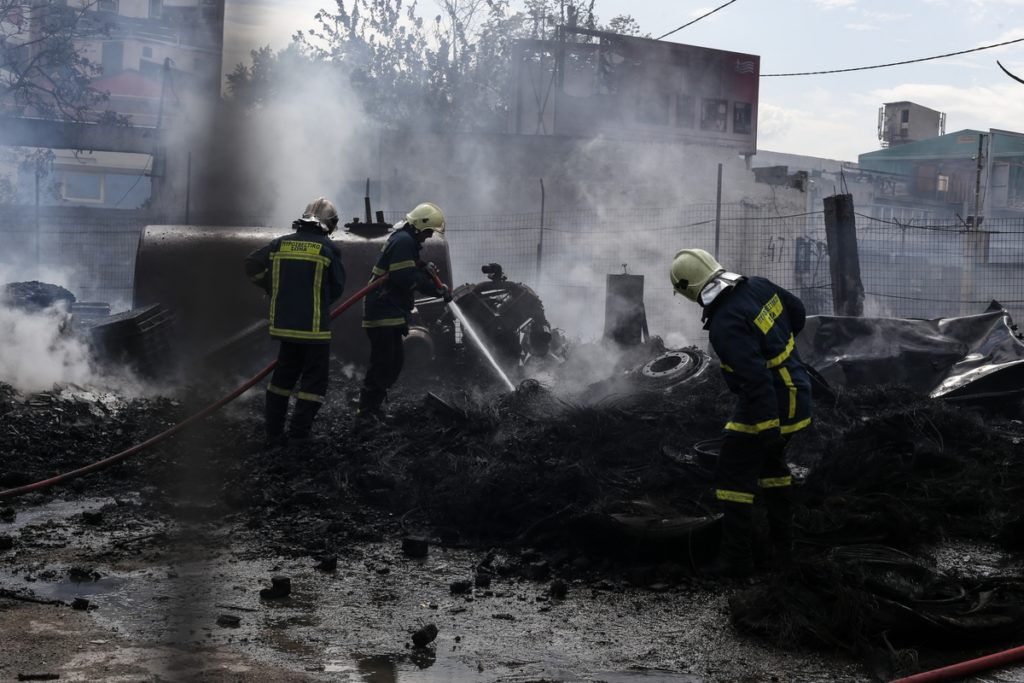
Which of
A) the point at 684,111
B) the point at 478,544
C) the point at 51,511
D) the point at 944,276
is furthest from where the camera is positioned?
the point at 684,111

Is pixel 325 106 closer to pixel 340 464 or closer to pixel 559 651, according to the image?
pixel 340 464

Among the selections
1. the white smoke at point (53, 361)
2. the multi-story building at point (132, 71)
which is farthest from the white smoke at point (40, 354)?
the multi-story building at point (132, 71)

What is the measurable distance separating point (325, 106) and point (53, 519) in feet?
70.3

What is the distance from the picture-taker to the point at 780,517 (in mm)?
5047

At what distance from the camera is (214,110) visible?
3.14 metres

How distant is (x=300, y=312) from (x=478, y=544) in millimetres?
2727

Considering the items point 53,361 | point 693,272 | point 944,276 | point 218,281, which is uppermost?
point 944,276

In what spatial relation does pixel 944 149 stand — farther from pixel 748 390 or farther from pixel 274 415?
pixel 748 390

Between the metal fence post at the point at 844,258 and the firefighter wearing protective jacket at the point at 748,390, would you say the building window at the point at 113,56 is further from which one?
the firefighter wearing protective jacket at the point at 748,390

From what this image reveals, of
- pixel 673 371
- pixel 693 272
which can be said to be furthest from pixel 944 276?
pixel 693 272

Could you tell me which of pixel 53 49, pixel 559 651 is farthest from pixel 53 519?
pixel 53 49

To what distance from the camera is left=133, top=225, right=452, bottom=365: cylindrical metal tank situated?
10367mm

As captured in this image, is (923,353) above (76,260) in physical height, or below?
below

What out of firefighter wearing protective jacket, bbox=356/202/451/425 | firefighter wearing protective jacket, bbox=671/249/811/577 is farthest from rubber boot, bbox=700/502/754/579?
firefighter wearing protective jacket, bbox=356/202/451/425
